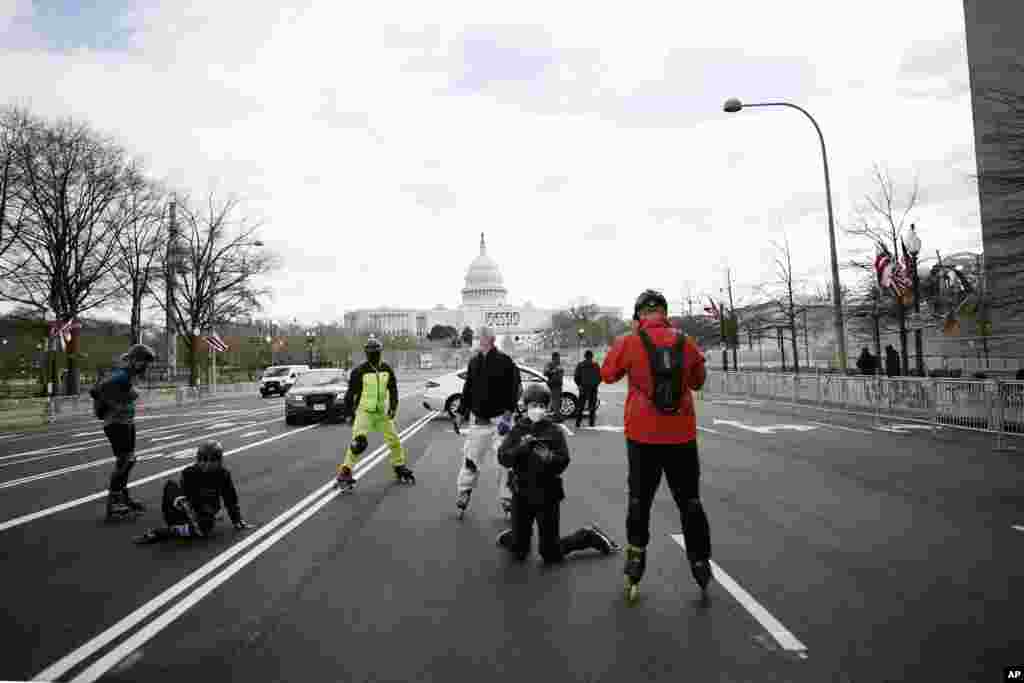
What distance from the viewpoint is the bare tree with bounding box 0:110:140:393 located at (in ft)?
102

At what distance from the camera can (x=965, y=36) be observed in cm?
3181

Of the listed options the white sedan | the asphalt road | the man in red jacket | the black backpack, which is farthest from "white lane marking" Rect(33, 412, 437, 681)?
the white sedan

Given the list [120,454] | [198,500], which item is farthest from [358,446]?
[120,454]

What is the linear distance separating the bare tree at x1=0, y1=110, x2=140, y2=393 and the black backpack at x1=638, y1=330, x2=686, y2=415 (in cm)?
3419

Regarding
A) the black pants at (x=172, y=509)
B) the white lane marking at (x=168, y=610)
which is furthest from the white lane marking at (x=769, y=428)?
the black pants at (x=172, y=509)

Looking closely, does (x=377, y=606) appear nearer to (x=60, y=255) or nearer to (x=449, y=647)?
(x=449, y=647)

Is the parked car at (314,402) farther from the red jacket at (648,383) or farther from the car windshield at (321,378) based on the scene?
the red jacket at (648,383)

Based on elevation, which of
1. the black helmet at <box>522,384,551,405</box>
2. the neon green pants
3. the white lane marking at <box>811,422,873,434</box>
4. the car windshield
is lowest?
the white lane marking at <box>811,422,873,434</box>

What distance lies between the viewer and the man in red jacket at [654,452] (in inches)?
175

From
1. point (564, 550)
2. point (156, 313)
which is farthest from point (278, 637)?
point (156, 313)

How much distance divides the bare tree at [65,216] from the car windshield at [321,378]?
1762 centimetres

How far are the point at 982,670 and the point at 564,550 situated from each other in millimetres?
2871

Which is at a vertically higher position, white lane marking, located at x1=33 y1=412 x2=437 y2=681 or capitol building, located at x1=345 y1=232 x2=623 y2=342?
capitol building, located at x1=345 y1=232 x2=623 y2=342

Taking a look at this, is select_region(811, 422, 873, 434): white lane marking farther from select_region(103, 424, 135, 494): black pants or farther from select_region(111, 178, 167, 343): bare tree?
select_region(111, 178, 167, 343): bare tree
